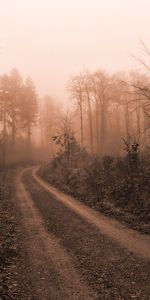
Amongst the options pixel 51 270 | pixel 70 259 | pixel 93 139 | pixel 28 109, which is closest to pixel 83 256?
pixel 70 259

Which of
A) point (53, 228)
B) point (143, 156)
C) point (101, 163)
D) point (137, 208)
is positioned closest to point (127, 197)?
point (137, 208)

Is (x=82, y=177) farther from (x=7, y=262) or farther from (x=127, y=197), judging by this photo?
(x=7, y=262)

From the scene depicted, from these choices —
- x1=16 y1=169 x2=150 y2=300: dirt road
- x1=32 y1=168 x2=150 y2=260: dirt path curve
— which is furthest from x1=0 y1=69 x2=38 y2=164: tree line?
x1=16 y1=169 x2=150 y2=300: dirt road

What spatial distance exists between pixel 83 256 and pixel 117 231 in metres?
3.38

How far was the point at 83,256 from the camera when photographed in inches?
460

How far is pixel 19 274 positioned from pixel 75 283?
1872mm

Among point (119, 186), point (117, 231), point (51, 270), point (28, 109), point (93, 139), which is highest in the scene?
point (28, 109)

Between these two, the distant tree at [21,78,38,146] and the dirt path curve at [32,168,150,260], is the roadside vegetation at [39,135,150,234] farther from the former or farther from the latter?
the distant tree at [21,78,38,146]

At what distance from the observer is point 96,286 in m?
9.20

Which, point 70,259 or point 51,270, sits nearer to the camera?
point 51,270

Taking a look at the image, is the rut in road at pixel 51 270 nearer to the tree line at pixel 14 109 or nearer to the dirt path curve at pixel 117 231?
the dirt path curve at pixel 117 231

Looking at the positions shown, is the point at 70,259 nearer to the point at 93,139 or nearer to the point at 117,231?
the point at 117,231

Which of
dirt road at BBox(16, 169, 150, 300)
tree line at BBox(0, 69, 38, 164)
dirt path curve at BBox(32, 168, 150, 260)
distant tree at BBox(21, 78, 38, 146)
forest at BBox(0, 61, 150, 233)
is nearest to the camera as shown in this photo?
dirt road at BBox(16, 169, 150, 300)

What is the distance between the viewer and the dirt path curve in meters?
12.3
